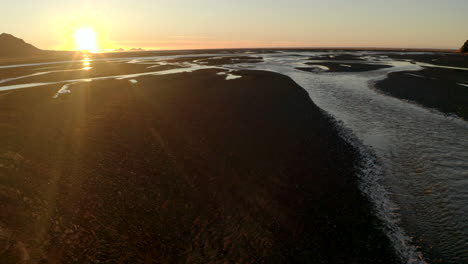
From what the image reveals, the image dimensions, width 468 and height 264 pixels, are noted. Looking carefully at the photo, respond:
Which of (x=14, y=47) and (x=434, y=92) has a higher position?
(x=14, y=47)

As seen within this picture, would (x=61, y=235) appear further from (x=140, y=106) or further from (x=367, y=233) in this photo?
(x=140, y=106)

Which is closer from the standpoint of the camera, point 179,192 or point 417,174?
point 179,192

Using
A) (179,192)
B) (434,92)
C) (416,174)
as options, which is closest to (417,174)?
(416,174)

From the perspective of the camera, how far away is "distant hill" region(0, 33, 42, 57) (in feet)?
308

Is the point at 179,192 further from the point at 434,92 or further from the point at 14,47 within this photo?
the point at 14,47

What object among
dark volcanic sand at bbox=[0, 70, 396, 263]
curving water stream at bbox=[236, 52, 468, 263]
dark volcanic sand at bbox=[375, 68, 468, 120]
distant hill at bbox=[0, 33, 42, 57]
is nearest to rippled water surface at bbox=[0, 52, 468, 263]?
curving water stream at bbox=[236, 52, 468, 263]

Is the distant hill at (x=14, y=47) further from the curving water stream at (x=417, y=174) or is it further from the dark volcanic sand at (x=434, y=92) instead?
the curving water stream at (x=417, y=174)

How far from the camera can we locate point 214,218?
7188mm

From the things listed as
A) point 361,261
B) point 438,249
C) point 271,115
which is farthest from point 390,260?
point 271,115

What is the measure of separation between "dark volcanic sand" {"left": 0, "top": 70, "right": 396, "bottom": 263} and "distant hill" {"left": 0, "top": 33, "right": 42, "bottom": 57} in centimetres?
10361

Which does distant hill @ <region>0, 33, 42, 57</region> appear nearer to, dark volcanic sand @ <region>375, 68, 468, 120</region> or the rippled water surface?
dark volcanic sand @ <region>375, 68, 468, 120</region>

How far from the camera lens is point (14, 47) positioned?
98.4 meters

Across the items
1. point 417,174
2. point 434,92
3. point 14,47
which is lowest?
point 417,174

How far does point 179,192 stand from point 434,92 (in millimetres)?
24489
